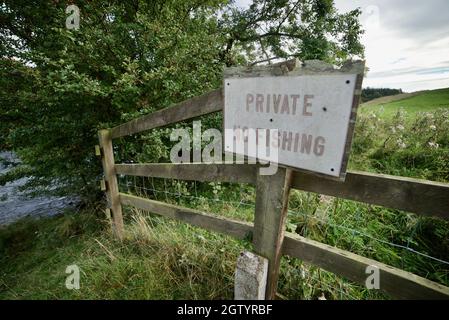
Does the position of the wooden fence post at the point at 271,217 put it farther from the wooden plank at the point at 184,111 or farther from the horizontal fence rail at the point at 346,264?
the wooden plank at the point at 184,111

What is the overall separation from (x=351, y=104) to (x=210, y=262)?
188cm

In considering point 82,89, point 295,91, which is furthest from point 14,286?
point 295,91

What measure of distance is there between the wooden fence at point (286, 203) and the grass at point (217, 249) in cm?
21

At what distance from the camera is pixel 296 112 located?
1.24m

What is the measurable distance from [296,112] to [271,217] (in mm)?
671

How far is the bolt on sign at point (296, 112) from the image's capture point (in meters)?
1.08

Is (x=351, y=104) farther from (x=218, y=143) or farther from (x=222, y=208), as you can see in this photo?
(x=218, y=143)

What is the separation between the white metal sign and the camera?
109 cm

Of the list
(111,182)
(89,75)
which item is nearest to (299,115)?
(111,182)

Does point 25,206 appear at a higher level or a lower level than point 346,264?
lower

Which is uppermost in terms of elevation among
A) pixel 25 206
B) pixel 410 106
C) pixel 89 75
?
pixel 89 75

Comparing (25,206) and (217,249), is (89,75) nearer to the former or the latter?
(217,249)

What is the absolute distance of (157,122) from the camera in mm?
2334

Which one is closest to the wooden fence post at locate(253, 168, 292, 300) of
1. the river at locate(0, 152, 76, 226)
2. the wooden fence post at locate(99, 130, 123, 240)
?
the wooden fence post at locate(99, 130, 123, 240)
